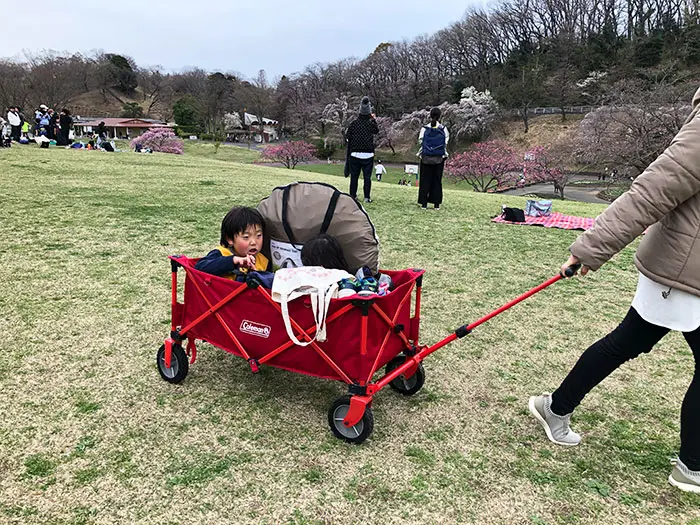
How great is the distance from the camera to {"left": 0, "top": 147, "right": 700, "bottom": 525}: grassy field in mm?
Answer: 1862

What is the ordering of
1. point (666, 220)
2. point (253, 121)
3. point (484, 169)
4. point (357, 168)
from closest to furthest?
point (666, 220)
point (357, 168)
point (484, 169)
point (253, 121)

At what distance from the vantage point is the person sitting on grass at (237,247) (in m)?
2.56

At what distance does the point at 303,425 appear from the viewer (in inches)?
92.8

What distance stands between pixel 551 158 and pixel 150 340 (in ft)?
100

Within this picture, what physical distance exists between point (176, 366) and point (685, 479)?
2.45 meters

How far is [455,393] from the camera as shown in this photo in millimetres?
2723

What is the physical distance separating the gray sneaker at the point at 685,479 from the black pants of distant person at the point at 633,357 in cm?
2

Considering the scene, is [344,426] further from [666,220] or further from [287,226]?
[666,220]

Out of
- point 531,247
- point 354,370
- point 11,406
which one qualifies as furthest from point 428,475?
point 531,247

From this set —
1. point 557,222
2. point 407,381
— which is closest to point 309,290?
point 407,381

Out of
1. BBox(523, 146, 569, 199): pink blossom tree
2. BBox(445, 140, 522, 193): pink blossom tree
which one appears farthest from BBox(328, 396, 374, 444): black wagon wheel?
BBox(523, 146, 569, 199): pink blossom tree

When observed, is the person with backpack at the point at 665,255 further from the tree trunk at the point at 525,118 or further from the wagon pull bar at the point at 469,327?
the tree trunk at the point at 525,118

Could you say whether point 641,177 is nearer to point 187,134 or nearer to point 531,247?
point 531,247

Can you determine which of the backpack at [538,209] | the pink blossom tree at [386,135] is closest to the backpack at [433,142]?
the backpack at [538,209]
